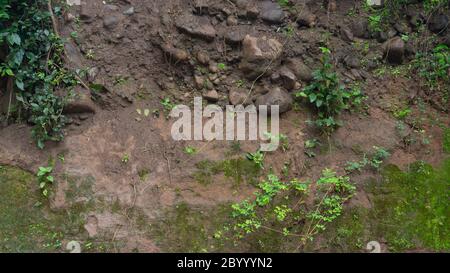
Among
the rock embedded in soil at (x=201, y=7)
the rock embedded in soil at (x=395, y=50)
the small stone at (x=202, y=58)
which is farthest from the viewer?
the rock embedded in soil at (x=201, y=7)

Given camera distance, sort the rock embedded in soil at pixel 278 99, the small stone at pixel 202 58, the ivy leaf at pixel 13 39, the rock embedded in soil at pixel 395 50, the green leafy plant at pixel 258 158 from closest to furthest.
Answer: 1. the ivy leaf at pixel 13 39
2. the green leafy plant at pixel 258 158
3. the rock embedded in soil at pixel 278 99
4. the small stone at pixel 202 58
5. the rock embedded in soil at pixel 395 50

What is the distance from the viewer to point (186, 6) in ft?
18.7

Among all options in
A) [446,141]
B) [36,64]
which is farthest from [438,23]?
[36,64]

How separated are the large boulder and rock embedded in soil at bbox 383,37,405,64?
4.27 ft

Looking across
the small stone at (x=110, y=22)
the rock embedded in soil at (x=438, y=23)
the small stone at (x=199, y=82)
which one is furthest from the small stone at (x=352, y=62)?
the small stone at (x=110, y=22)

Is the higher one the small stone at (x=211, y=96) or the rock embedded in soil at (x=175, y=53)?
the rock embedded in soil at (x=175, y=53)

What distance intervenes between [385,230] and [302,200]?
832mm

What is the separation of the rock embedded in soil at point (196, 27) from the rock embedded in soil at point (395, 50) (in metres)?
2.06

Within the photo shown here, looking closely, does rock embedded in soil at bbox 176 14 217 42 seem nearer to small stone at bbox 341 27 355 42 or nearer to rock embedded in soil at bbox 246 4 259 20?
rock embedded in soil at bbox 246 4 259 20

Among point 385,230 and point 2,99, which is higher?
point 2,99

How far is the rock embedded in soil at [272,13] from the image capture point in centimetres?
573

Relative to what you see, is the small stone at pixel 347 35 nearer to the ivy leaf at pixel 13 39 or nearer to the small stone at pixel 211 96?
the small stone at pixel 211 96

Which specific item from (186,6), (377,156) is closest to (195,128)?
(186,6)

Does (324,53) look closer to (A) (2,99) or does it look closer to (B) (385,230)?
(B) (385,230)
